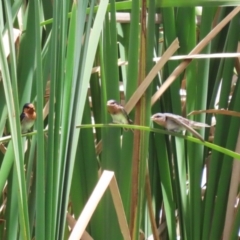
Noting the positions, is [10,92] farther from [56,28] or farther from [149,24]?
[149,24]

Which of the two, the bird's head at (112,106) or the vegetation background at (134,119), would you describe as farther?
the bird's head at (112,106)

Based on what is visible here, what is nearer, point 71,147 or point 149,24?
point 71,147

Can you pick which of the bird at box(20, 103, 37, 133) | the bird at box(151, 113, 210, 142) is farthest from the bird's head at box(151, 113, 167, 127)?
the bird at box(20, 103, 37, 133)

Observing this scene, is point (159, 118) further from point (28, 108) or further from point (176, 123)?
point (28, 108)

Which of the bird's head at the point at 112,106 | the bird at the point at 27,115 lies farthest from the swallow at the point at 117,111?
the bird at the point at 27,115

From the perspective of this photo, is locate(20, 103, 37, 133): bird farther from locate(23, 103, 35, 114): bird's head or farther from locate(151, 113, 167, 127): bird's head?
locate(151, 113, 167, 127): bird's head

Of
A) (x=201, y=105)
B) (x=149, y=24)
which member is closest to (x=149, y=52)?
(x=149, y=24)

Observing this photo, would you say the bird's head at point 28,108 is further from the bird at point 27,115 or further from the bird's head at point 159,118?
the bird's head at point 159,118
